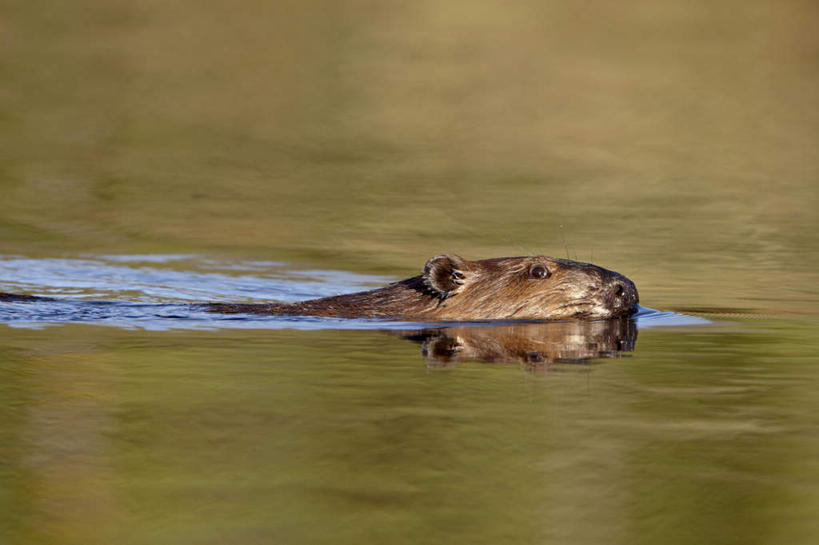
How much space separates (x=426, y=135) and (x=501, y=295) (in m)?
14.6

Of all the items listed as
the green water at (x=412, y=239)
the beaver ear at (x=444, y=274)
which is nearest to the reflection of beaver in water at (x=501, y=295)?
the beaver ear at (x=444, y=274)

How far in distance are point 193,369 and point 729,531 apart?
371 centimetres

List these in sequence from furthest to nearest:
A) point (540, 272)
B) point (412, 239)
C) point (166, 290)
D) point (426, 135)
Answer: point (426, 135)
point (412, 239)
point (166, 290)
point (540, 272)

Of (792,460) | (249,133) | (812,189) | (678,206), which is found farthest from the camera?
(249,133)

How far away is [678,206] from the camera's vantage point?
17047 mm

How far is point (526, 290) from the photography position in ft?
31.3

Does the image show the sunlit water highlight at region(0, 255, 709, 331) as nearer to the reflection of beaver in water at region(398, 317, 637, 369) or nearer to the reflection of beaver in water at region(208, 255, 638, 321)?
the reflection of beaver in water at region(208, 255, 638, 321)

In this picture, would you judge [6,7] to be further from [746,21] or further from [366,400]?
[366,400]

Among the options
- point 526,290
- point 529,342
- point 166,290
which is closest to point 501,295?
point 526,290

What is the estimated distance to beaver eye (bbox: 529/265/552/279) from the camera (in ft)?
31.1

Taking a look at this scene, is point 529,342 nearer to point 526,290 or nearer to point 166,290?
point 526,290

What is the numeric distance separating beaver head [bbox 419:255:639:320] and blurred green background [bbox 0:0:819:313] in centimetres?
150

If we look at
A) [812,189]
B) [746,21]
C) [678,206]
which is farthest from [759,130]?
[746,21]

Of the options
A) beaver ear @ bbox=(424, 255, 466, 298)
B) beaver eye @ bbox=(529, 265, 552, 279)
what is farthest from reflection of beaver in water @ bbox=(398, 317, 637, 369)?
beaver ear @ bbox=(424, 255, 466, 298)
